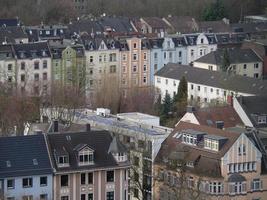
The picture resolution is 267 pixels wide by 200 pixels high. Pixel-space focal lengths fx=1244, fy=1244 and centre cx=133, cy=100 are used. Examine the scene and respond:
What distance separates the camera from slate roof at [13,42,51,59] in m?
82.9

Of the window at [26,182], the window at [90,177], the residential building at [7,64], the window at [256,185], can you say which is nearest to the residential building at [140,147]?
the window at [90,177]

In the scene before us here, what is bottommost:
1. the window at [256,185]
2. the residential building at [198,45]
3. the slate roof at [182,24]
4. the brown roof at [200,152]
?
the window at [256,185]

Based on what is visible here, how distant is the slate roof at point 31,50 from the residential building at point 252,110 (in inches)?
826

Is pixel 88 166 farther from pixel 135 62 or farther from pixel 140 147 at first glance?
pixel 135 62

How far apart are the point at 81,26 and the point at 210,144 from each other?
135ft

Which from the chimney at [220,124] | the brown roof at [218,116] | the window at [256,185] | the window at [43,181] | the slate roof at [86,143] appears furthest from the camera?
the brown roof at [218,116]

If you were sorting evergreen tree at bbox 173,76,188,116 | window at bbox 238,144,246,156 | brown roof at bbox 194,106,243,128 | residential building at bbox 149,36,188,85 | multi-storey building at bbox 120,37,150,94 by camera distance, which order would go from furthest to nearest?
residential building at bbox 149,36,188,85 < multi-storey building at bbox 120,37,150,94 < evergreen tree at bbox 173,76,188,116 < brown roof at bbox 194,106,243,128 < window at bbox 238,144,246,156

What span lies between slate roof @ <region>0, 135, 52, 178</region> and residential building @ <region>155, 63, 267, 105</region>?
24.2m

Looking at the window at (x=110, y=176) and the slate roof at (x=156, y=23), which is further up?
the slate roof at (x=156, y=23)

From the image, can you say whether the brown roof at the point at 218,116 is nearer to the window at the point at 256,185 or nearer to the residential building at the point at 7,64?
the window at the point at 256,185

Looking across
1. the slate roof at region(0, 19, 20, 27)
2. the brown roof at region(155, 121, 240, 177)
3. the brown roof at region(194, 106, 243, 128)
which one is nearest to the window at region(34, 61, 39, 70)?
the slate roof at region(0, 19, 20, 27)

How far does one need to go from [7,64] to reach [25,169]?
3210 centimetres

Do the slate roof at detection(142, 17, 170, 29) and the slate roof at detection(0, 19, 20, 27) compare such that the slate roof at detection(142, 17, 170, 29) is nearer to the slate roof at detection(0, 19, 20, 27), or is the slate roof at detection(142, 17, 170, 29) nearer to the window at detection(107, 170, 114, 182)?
the slate roof at detection(0, 19, 20, 27)

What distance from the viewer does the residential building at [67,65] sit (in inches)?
3307
